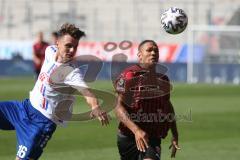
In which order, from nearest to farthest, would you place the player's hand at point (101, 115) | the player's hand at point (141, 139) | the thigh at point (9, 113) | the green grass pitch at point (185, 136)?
the player's hand at point (101, 115)
the player's hand at point (141, 139)
the thigh at point (9, 113)
the green grass pitch at point (185, 136)

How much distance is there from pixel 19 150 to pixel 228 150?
230 inches

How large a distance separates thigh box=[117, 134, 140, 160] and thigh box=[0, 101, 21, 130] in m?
1.36

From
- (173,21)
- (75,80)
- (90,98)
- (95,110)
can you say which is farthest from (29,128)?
(173,21)

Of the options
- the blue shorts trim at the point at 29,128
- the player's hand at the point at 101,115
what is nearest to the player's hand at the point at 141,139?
the player's hand at the point at 101,115

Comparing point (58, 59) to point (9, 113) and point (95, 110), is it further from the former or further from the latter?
point (95, 110)

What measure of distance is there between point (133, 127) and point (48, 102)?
4.21 ft

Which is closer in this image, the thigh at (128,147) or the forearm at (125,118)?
the forearm at (125,118)

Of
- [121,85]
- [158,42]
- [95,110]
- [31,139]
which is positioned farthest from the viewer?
[158,42]

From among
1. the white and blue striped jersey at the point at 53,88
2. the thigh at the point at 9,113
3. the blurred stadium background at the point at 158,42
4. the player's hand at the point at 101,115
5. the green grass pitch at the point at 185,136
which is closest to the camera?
the player's hand at the point at 101,115

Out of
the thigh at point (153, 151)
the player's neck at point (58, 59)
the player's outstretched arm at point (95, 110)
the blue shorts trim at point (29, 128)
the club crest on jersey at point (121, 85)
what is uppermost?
the player's neck at point (58, 59)

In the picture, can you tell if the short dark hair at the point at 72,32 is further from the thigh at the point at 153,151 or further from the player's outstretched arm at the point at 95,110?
the thigh at the point at 153,151

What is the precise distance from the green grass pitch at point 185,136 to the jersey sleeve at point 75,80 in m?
3.92

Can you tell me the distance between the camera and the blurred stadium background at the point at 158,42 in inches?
917

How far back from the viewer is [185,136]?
1502 cm
